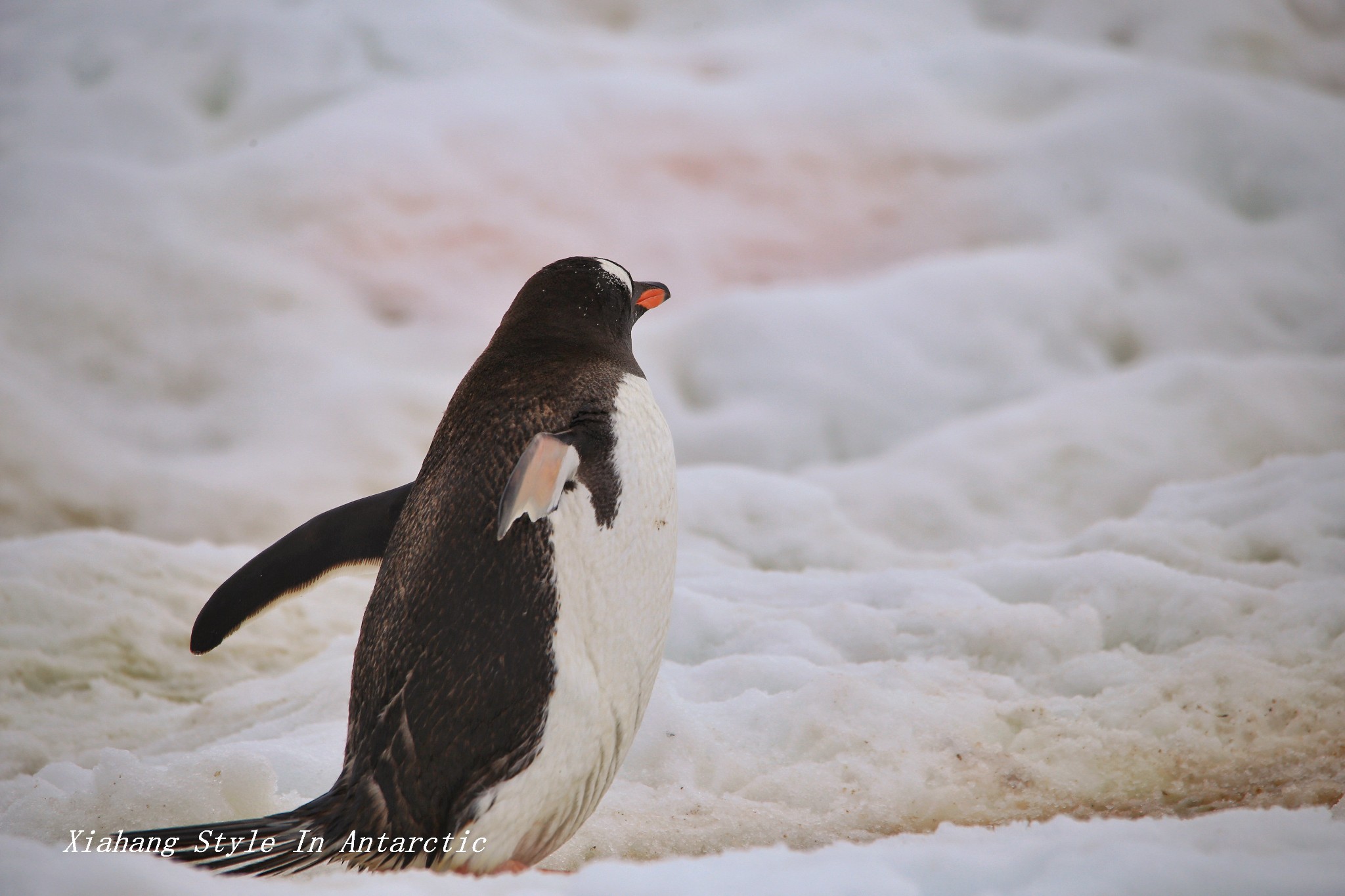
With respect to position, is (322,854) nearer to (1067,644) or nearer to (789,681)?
(789,681)

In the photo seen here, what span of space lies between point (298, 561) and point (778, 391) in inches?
94.9

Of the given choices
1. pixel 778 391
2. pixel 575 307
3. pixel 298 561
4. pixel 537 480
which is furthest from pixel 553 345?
pixel 778 391

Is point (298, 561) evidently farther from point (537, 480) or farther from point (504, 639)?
point (537, 480)

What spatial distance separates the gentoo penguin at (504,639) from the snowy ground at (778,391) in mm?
171

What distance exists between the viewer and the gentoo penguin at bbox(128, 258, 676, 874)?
1.08m

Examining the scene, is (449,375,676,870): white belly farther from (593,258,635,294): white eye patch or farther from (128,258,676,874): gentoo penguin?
(593,258,635,294): white eye patch

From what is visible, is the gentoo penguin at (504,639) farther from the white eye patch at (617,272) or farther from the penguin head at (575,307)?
the white eye patch at (617,272)

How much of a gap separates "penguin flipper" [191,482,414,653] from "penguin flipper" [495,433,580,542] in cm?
40

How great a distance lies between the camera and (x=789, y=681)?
171 cm

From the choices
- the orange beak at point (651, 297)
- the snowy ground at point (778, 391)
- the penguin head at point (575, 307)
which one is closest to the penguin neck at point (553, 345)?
the penguin head at point (575, 307)

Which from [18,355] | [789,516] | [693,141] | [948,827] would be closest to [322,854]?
[948,827]

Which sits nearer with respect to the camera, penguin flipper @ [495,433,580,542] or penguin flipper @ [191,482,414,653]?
penguin flipper @ [495,433,580,542]

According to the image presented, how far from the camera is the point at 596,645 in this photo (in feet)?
3.75

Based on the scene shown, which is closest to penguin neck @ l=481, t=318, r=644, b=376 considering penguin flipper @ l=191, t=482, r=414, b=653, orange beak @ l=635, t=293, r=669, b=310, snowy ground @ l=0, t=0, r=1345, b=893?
orange beak @ l=635, t=293, r=669, b=310
